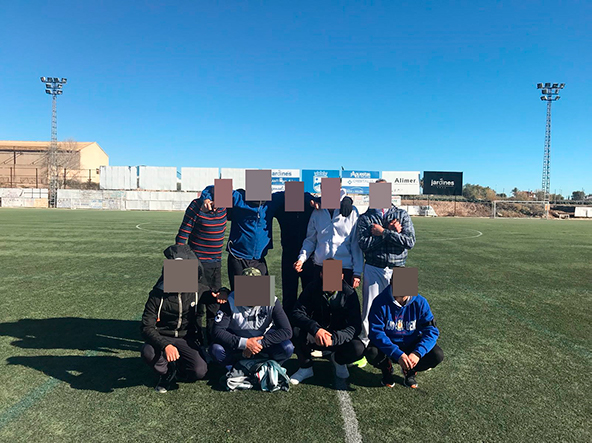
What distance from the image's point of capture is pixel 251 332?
12.3ft

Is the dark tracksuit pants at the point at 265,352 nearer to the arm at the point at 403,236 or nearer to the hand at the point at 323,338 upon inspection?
the hand at the point at 323,338

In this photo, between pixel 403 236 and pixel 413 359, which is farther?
pixel 403 236

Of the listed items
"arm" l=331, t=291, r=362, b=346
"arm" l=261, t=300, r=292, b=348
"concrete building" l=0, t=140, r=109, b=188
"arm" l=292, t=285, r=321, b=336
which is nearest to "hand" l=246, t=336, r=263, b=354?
"arm" l=261, t=300, r=292, b=348

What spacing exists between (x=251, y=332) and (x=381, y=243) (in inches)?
66.8

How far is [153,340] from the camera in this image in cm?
343

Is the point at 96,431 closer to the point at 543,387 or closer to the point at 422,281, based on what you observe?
the point at 543,387

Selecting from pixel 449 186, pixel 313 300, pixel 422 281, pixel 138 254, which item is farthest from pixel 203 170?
pixel 313 300

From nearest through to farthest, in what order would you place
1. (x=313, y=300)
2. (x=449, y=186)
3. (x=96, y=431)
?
(x=96, y=431) → (x=313, y=300) → (x=449, y=186)

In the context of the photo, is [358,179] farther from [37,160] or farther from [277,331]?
[37,160]

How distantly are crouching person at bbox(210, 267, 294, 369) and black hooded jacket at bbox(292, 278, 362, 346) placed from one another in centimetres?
22

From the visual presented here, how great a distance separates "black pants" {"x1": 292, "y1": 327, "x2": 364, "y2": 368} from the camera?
3645mm

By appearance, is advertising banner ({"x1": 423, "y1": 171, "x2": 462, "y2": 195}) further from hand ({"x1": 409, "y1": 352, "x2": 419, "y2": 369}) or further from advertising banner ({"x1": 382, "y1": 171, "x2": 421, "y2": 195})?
hand ({"x1": 409, "y1": 352, "x2": 419, "y2": 369})

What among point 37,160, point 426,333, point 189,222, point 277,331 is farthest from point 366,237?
point 37,160

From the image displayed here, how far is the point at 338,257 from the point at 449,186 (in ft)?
162
